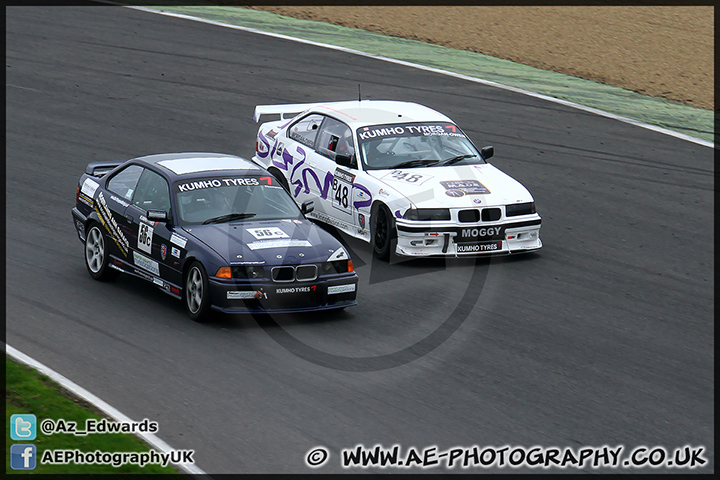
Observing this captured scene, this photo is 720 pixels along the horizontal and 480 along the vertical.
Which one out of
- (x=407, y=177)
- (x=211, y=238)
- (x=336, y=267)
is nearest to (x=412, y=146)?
(x=407, y=177)

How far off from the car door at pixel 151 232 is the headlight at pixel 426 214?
2.84 m

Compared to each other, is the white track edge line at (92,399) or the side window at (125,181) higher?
the side window at (125,181)

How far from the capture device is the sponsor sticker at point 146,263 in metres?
10.2

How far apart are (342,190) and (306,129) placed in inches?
60.2

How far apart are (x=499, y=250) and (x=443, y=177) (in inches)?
45.8

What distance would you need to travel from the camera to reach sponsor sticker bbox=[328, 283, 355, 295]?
9727mm

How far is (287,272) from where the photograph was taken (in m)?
9.61

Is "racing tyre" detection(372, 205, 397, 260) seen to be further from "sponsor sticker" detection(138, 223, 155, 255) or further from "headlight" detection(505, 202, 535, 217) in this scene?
"sponsor sticker" detection(138, 223, 155, 255)

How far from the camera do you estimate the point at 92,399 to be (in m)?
7.75

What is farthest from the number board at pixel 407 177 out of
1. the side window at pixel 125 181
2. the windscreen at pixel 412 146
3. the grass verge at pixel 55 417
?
the grass verge at pixel 55 417

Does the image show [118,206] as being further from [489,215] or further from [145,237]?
[489,215]

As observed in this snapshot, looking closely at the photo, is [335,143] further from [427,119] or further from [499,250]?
[499,250]

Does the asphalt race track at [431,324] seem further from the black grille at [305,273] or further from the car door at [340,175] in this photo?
the car door at [340,175]

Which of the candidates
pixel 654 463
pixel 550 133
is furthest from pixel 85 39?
pixel 654 463
